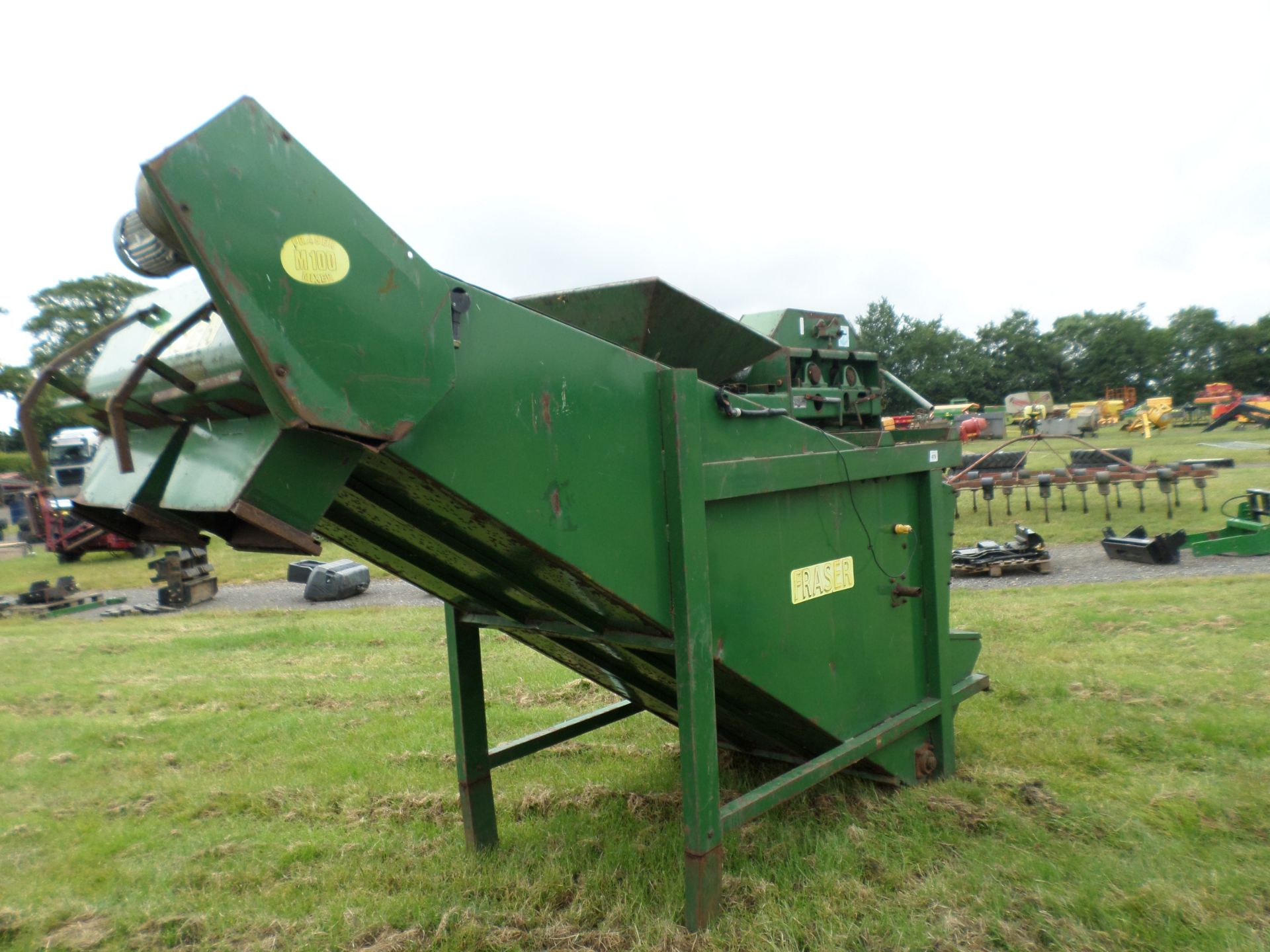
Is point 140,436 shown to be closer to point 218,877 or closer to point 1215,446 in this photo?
point 218,877

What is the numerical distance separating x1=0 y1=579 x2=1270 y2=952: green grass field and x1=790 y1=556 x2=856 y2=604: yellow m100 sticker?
1.06 meters

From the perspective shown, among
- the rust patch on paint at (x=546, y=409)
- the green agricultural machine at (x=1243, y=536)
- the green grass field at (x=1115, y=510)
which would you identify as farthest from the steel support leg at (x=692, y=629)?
the green grass field at (x=1115, y=510)

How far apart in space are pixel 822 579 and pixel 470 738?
1.73 metres

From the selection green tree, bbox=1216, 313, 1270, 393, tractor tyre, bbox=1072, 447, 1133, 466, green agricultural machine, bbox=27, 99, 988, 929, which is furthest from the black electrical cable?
green tree, bbox=1216, 313, 1270, 393

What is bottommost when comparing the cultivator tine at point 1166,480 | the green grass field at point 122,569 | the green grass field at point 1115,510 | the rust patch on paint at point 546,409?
the green grass field at point 122,569

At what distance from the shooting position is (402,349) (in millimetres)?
2131

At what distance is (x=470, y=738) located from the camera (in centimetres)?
397

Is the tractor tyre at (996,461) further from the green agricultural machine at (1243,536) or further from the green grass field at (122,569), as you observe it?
the green grass field at (122,569)

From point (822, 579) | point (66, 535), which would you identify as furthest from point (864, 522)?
point (66, 535)

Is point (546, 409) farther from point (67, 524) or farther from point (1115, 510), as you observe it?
point (67, 524)

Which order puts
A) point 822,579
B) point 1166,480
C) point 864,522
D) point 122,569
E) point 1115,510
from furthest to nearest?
point 122,569
point 1115,510
point 1166,480
point 864,522
point 822,579

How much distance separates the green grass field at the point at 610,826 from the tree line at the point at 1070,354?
60746 mm

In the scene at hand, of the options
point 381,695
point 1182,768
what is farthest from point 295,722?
point 1182,768

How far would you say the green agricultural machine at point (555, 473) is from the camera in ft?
6.46
